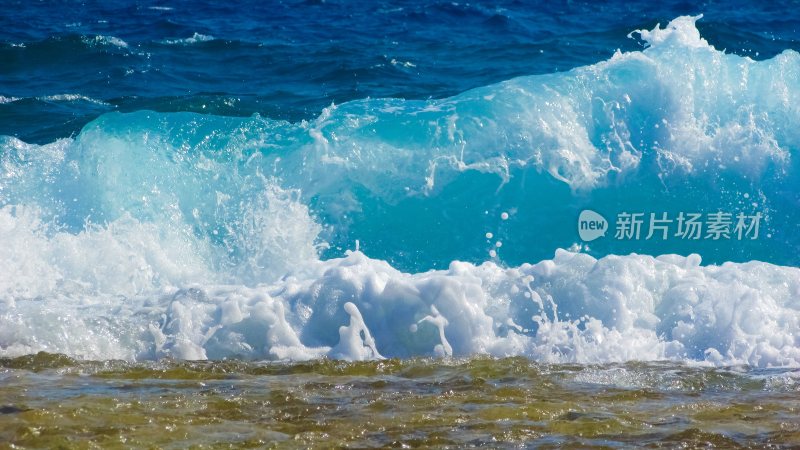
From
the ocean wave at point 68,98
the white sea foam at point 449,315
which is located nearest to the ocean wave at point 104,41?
the ocean wave at point 68,98

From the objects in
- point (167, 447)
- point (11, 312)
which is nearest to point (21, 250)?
point (11, 312)

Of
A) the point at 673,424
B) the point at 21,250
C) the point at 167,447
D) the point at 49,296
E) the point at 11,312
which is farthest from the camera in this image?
the point at 21,250

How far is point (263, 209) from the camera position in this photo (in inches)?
291

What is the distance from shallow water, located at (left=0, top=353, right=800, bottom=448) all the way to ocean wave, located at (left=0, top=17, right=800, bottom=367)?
58 centimetres

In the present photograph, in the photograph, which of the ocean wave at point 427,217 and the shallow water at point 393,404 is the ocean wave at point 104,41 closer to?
the ocean wave at point 427,217

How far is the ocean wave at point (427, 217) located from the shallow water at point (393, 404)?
575 mm

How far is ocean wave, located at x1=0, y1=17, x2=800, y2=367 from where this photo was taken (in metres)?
5.67

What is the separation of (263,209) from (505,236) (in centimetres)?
183

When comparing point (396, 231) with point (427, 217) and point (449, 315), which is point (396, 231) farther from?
point (449, 315)

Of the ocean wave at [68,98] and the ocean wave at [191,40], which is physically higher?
the ocean wave at [191,40]

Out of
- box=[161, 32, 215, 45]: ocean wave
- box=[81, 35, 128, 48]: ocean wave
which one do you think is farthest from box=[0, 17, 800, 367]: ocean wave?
box=[161, 32, 215, 45]: ocean wave

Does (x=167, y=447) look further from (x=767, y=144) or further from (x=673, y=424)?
(x=767, y=144)

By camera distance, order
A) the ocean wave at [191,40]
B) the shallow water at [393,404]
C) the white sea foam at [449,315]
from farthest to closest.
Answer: the ocean wave at [191,40]
the white sea foam at [449,315]
the shallow water at [393,404]

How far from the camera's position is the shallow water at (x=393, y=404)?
3.74 m
